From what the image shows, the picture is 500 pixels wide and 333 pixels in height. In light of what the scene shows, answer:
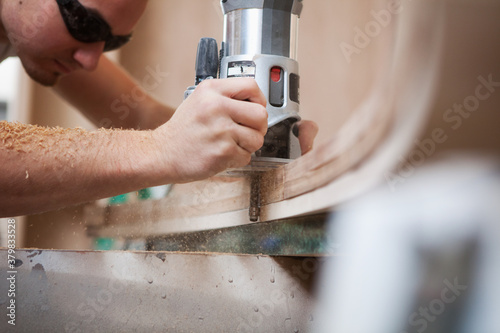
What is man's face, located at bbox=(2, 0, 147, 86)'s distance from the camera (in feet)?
4.21

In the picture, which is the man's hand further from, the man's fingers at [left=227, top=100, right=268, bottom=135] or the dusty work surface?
the dusty work surface

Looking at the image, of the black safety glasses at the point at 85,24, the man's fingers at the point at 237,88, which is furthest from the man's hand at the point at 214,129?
the black safety glasses at the point at 85,24

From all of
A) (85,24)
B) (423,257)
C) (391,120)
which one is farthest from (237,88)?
(85,24)

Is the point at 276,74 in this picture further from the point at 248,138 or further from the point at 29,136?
the point at 29,136

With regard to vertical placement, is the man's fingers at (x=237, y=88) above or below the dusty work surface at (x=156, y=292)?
above

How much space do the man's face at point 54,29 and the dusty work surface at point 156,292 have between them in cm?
81

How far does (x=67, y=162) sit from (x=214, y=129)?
9.8 inches

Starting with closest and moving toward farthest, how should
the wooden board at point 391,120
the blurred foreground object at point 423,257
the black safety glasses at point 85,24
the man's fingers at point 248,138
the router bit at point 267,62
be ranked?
the wooden board at point 391,120
the blurred foreground object at point 423,257
the man's fingers at point 248,138
the router bit at point 267,62
the black safety glasses at point 85,24

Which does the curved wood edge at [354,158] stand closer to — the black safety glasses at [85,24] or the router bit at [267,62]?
the router bit at [267,62]

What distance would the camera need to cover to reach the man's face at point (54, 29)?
4.21ft

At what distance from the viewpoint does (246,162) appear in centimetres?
72

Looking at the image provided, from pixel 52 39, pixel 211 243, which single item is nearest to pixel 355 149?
pixel 211 243

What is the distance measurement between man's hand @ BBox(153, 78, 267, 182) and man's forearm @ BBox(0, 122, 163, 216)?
5cm

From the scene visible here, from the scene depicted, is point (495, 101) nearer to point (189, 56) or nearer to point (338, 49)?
point (338, 49)
